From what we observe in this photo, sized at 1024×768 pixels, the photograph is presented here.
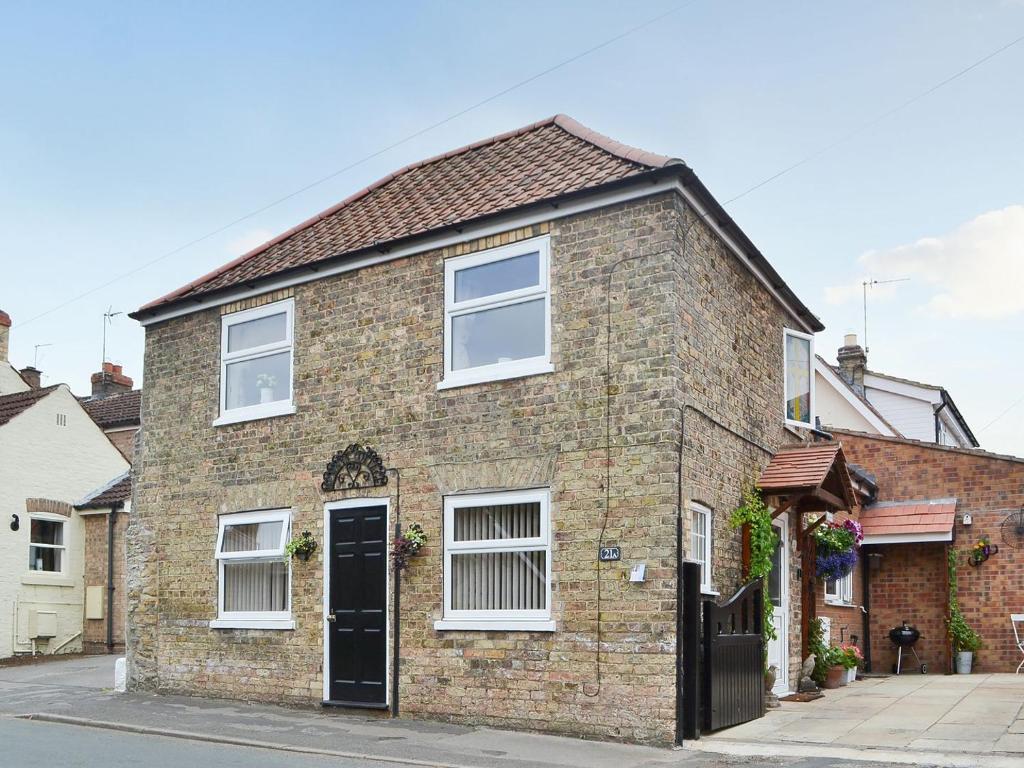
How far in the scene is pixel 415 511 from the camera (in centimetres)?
1302

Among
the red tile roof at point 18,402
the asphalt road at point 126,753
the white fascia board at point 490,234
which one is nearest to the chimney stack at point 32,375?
the red tile roof at point 18,402

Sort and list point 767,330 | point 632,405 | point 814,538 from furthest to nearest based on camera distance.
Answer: point 814,538, point 767,330, point 632,405

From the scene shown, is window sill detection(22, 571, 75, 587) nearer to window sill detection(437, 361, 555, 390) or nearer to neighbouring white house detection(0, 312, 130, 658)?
neighbouring white house detection(0, 312, 130, 658)

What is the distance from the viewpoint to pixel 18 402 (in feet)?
84.0

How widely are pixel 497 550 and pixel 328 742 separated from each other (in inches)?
103

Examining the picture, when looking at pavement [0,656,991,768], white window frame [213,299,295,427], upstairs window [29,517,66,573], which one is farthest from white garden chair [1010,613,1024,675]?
upstairs window [29,517,66,573]

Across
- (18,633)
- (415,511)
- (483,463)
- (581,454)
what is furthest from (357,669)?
(18,633)

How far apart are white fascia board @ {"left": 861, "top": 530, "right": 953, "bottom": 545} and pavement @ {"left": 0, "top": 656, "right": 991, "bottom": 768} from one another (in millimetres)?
5597

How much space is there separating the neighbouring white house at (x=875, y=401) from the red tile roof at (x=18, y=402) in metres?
17.6

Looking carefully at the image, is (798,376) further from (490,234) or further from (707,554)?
(490,234)

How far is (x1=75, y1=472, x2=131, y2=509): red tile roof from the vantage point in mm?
25141

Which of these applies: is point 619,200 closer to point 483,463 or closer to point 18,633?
point 483,463

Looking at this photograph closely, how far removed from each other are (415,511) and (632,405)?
3031 mm

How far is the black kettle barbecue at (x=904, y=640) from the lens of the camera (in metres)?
19.9
